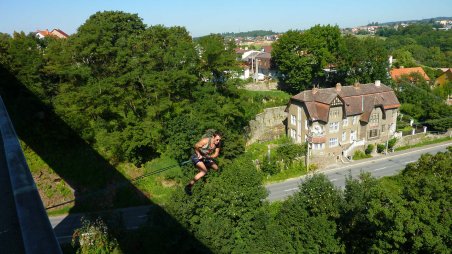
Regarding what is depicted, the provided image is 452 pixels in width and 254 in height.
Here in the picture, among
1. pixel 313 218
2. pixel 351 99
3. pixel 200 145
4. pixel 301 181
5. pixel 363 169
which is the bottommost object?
pixel 363 169

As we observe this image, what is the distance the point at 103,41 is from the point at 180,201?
14.0 meters

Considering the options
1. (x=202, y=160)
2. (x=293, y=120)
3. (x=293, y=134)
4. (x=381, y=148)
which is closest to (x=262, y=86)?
(x=293, y=120)

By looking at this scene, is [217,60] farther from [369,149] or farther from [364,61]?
[364,61]

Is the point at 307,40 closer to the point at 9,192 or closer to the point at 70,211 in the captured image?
the point at 70,211

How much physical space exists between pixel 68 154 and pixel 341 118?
2093cm

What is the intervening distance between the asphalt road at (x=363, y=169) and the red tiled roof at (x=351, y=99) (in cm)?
377

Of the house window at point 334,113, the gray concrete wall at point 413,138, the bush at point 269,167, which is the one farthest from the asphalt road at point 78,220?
the gray concrete wall at point 413,138

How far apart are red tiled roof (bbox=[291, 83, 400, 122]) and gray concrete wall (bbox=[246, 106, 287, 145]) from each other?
143 inches

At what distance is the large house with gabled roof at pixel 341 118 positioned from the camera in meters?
28.2

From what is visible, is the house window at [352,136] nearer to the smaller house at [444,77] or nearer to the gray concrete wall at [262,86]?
the gray concrete wall at [262,86]

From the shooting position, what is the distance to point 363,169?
27531mm

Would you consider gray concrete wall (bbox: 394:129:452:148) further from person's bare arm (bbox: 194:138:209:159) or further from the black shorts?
person's bare arm (bbox: 194:138:209:159)

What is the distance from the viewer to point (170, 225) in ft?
50.9

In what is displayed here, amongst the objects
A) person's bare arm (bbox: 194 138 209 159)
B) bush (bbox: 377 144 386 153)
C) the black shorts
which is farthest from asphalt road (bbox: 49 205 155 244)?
bush (bbox: 377 144 386 153)
